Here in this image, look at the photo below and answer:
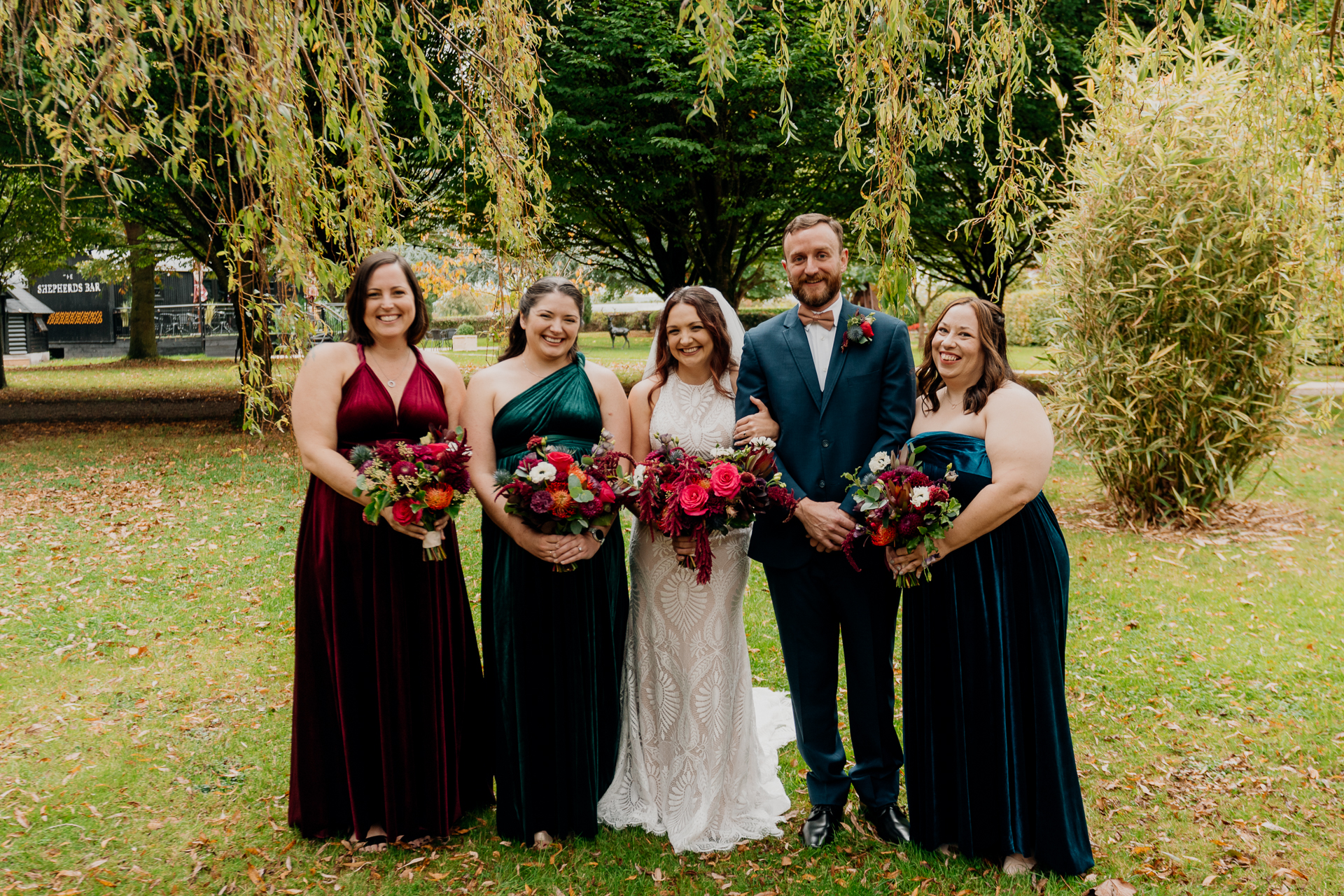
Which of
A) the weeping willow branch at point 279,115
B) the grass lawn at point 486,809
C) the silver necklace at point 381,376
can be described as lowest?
the grass lawn at point 486,809

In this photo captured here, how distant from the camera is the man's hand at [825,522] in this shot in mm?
3441

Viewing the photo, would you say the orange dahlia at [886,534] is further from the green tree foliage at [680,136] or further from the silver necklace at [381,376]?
the green tree foliage at [680,136]

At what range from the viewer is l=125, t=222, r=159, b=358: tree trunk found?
20.9 m

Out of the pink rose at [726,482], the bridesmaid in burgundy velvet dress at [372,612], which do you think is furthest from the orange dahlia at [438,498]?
the pink rose at [726,482]

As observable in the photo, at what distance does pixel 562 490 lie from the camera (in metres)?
3.37

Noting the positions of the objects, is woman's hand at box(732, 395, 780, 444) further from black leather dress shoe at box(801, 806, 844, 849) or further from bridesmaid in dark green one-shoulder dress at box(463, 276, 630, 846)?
Result: black leather dress shoe at box(801, 806, 844, 849)

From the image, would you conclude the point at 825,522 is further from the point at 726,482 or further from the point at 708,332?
the point at 708,332

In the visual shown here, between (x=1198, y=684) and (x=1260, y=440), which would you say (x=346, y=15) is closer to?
(x=1198, y=684)

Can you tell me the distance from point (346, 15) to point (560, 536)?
2.47 m

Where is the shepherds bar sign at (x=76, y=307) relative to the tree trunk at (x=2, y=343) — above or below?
above

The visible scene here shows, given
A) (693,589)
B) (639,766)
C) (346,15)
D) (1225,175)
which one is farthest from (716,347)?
(1225,175)

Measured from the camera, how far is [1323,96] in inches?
136

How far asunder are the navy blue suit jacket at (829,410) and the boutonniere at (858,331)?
3cm

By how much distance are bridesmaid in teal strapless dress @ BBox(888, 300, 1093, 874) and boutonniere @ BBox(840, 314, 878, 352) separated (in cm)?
26
